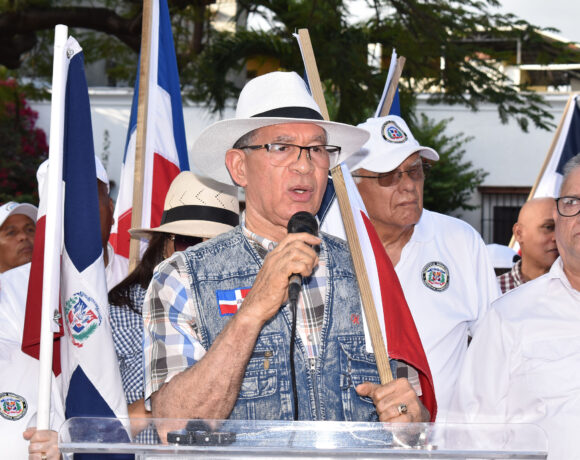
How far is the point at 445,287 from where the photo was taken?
4.21m

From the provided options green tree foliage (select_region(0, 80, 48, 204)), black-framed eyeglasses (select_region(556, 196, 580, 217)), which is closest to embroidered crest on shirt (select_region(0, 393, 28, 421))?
black-framed eyeglasses (select_region(556, 196, 580, 217))

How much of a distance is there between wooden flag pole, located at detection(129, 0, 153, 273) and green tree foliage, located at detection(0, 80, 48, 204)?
1212cm

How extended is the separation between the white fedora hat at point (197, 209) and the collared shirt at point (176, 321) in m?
1.17

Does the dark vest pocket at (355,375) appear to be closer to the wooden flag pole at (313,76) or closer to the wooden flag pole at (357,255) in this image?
the wooden flag pole at (357,255)

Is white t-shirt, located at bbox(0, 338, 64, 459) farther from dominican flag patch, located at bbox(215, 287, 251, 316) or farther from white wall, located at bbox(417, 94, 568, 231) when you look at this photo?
white wall, located at bbox(417, 94, 568, 231)

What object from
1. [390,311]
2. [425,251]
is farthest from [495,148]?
[390,311]

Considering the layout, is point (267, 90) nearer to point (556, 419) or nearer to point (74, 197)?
point (74, 197)

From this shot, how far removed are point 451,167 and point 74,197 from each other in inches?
615

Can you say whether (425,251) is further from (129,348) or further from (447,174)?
(447,174)

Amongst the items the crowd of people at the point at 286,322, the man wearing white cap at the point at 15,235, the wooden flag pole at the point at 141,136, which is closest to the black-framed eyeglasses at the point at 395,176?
the crowd of people at the point at 286,322

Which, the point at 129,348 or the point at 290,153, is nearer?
the point at 290,153

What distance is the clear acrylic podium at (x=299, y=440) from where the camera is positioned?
1854 mm

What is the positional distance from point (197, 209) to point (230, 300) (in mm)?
1408

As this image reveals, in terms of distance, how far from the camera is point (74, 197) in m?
3.24
